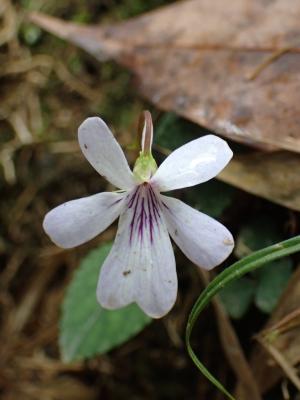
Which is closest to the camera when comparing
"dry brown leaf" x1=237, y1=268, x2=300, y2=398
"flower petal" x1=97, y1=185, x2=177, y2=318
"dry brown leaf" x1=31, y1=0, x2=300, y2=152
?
"flower petal" x1=97, y1=185, x2=177, y2=318

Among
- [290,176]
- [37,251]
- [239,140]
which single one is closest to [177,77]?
[239,140]

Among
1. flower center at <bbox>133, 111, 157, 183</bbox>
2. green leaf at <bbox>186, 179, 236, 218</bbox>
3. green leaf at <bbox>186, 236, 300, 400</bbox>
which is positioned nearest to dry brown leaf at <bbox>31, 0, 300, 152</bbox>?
green leaf at <bbox>186, 179, 236, 218</bbox>

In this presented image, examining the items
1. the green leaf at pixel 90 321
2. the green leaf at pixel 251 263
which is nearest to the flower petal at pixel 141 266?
the green leaf at pixel 251 263

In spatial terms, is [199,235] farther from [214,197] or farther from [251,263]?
[214,197]

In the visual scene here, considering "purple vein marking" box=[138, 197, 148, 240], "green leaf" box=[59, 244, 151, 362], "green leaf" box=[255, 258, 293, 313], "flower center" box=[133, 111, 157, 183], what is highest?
"flower center" box=[133, 111, 157, 183]

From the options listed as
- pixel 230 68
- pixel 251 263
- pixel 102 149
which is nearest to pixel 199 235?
pixel 251 263

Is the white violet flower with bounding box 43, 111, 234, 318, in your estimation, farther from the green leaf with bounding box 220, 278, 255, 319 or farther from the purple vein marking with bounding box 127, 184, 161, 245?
the green leaf with bounding box 220, 278, 255, 319

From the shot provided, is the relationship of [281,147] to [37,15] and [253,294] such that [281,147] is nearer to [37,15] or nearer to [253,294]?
[253,294]
